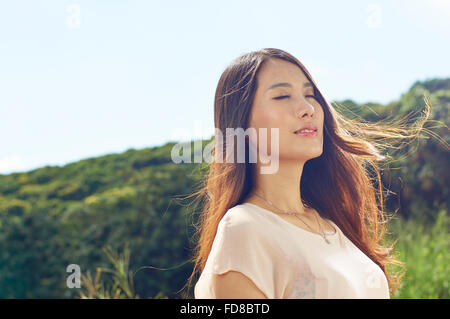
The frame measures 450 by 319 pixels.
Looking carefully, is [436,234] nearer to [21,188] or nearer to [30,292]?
[30,292]

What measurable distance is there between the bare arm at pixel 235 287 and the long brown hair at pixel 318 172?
16.1 inches

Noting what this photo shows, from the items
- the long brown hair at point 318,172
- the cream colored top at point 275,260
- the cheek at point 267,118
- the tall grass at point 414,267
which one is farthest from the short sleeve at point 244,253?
the tall grass at point 414,267

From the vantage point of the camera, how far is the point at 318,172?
7.78 feet

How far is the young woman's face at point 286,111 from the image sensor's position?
190 centimetres

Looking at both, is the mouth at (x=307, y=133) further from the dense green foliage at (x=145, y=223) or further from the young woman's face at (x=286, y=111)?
the dense green foliage at (x=145, y=223)

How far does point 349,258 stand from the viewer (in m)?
1.97

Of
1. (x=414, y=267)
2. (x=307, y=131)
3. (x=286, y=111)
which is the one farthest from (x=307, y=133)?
(x=414, y=267)

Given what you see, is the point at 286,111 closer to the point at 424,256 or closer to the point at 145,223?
the point at 145,223

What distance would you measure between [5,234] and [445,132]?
5473 millimetres

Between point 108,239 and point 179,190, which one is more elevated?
point 179,190

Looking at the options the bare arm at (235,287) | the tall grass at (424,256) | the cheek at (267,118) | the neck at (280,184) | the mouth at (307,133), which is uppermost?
the cheek at (267,118)

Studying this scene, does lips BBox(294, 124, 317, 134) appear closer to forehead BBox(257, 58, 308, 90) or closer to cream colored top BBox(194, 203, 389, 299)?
forehead BBox(257, 58, 308, 90)
